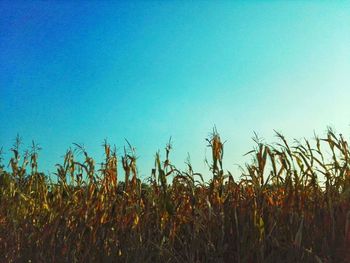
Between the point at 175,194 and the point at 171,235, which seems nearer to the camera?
the point at 171,235

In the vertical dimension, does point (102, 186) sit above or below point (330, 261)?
above

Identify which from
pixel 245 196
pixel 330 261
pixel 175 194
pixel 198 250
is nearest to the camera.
Result: pixel 330 261

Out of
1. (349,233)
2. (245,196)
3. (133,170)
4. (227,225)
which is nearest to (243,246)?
(227,225)

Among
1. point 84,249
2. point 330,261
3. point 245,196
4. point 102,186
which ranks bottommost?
point 330,261

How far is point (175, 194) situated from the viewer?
413cm

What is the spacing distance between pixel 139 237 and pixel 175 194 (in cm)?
55

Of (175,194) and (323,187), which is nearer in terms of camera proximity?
(323,187)

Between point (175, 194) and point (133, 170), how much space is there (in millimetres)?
453

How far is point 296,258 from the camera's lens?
3.32 metres

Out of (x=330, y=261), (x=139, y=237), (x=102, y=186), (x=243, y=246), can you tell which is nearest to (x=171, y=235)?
(x=139, y=237)

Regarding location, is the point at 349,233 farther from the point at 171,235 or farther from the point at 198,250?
the point at 171,235

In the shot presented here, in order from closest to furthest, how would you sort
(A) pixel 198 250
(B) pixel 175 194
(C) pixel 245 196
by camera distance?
(A) pixel 198 250
(C) pixel 245 196
(B) pixel 175 194

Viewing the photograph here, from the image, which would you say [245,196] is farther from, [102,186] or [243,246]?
[102,186]

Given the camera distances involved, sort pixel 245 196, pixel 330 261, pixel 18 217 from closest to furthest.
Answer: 1. pixel 330 261
2. pixel 245 196
3. pixel 18 217
